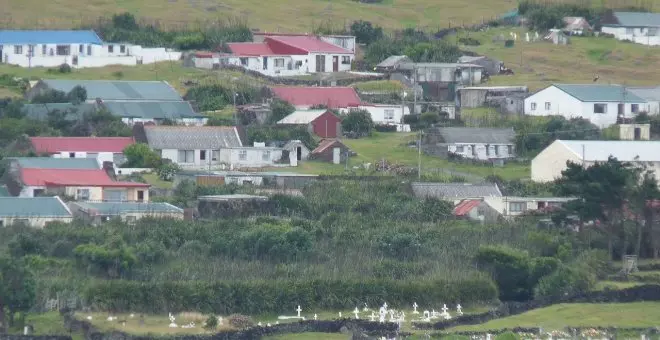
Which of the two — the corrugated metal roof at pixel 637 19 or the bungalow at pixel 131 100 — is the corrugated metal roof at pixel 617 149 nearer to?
the bungalow at pixel 131 100

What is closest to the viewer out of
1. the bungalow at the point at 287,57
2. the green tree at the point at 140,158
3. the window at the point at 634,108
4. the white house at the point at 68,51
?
the green tree at the point at 140,158

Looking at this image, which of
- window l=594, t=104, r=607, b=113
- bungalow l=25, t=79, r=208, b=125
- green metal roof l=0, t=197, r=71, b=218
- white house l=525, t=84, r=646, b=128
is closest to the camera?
green metal roof l=0, t=197, r=71, b=218

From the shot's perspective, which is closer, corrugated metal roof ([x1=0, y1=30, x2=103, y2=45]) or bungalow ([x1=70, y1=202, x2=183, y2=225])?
bungalow ([x1=70, y1=202, x2=183, y2=225])

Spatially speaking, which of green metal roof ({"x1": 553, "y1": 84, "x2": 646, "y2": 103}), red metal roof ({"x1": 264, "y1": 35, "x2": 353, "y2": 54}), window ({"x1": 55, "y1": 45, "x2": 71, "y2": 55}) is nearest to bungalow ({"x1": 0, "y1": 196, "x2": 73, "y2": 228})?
window ({"x1": 55, "y1": 45, "x2": 71, "y2": 55})

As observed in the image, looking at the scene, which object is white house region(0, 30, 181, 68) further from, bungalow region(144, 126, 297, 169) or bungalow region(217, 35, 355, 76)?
bungalow region(144, 126, 297, 169)

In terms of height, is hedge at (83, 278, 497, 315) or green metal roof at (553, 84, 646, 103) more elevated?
green metal roof at (553, 84, 646, 103)

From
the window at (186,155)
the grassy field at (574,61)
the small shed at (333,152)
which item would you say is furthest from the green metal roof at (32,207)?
the grassy field at (574,61)

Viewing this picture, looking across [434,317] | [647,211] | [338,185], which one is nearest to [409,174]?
[338,185]

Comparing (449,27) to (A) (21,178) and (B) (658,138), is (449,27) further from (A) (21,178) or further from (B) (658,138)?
(A) (21,178)
